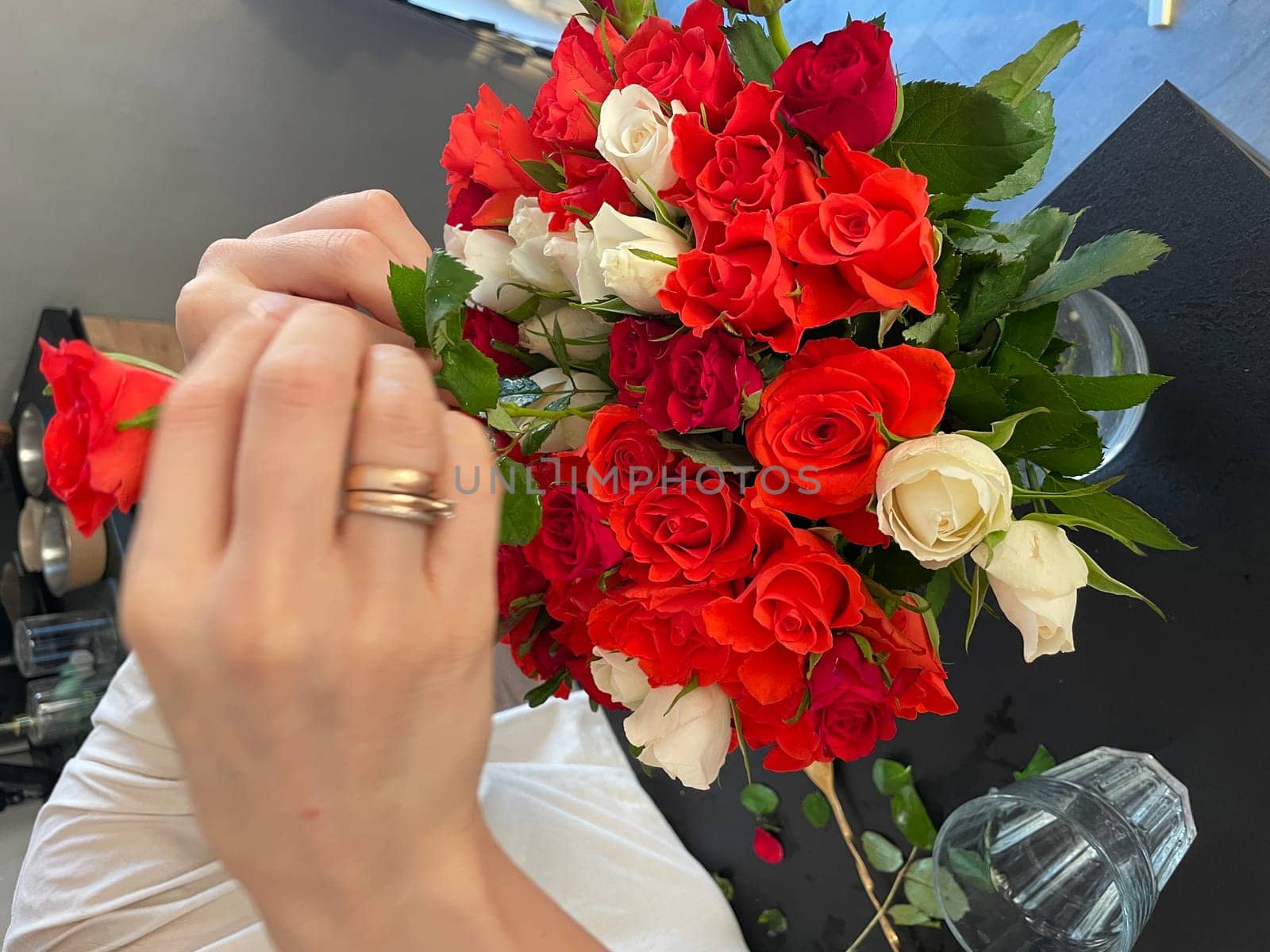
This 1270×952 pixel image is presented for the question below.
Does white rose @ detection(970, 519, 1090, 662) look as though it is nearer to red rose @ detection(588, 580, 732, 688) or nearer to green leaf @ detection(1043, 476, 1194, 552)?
green leaf @ detection(1043, 476, 1194, 552)

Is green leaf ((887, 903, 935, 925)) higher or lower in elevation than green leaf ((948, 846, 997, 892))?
lower

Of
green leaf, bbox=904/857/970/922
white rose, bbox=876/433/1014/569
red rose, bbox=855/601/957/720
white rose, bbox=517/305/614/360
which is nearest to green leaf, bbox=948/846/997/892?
green leaf, bbox=904/857/970/922

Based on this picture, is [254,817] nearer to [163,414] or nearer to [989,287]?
[163,414]

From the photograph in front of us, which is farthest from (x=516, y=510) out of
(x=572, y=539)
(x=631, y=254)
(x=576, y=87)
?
(x=576, y=87)

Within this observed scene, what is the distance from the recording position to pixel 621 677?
0.46m

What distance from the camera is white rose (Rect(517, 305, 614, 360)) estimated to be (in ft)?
1.50

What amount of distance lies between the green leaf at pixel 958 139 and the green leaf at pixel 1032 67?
0.07 m

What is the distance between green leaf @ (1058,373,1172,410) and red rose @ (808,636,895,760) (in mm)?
180

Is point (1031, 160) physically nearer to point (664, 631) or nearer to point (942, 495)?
point (942, 495)

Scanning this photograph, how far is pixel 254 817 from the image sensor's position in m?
0.31

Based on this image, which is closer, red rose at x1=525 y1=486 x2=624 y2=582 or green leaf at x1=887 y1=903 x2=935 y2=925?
red rose at x1=525 y1=486 x2=624 y2=582

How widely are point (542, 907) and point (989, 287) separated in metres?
0.44

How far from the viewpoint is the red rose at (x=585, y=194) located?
0.42m

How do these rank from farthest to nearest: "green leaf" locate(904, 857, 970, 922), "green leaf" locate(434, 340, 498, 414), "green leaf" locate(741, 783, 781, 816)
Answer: "green leaf" locate(741, 783, 781, 816), "green leaf" locate(904, 857, 970, 922), "green leaf" locate(434, 340, 498, 414)
